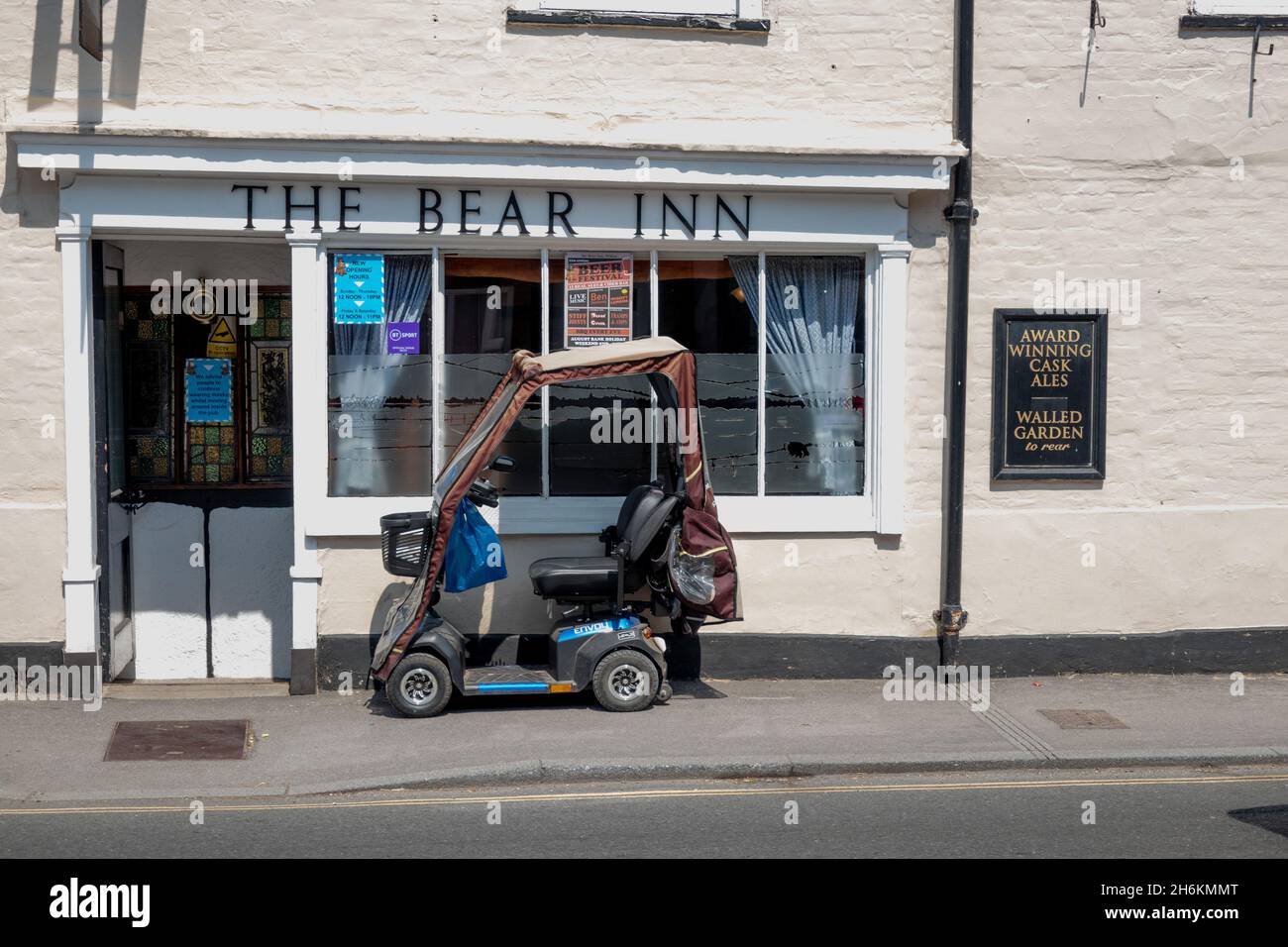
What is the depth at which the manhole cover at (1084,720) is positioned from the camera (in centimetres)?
946

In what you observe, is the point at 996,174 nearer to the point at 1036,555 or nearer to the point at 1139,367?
the point at 1139,367

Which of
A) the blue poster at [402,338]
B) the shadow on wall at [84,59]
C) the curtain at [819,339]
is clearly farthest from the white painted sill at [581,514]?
the shadow on wall at [84,59]

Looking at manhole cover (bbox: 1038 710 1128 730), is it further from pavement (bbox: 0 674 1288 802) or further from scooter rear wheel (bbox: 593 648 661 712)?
scooter rear wheel (bbox: 593 648 661 712)

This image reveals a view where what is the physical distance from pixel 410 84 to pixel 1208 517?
668cm

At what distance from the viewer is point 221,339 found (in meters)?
11.0

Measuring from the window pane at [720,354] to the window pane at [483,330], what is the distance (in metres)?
1.00

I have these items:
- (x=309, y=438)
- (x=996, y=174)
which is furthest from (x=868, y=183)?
(x=309, y=438)

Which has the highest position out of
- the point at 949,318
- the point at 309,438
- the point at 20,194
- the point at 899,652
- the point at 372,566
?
the point at 20,194

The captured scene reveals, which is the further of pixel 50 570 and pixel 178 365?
pixel 178 365

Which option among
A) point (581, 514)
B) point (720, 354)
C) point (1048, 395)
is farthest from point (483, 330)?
point (1048, 395)

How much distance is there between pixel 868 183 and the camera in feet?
33.8

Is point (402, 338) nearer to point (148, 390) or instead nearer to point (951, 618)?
point (148, 390)

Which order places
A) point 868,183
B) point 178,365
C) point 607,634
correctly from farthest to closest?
1. point 178,365
2. point 868,183
3. point 607,634

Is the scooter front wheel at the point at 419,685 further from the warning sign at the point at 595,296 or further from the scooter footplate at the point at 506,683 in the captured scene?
the warning sign at the point at 595,296
